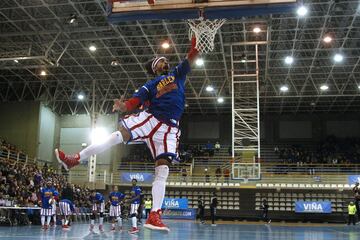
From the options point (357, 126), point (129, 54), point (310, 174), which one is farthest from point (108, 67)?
point (357, 126)

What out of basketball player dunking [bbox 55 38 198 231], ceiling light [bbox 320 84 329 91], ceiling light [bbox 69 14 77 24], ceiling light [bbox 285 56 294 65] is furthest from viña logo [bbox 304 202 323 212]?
basketball player dunking [bbox 55 38 198 231]

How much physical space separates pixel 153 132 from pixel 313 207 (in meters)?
29.8

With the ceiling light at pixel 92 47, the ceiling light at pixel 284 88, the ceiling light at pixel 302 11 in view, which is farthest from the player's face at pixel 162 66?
the ceiling light at pixel 284 88

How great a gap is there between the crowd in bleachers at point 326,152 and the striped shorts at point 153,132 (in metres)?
34.1

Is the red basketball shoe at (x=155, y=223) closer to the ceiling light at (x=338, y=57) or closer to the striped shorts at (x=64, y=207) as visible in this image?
the striped shorts at (x=64, y=207)

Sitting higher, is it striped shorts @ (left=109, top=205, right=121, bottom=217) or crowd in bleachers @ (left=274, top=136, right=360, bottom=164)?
crowd in bleachers @ (left=274, top=136, right=360, bottom=164)

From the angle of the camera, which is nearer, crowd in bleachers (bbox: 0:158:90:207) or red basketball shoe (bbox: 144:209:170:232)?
red basketball shoe (bbox: 144:209:170:232)

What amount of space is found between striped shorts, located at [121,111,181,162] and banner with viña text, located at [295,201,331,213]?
96.6 feet

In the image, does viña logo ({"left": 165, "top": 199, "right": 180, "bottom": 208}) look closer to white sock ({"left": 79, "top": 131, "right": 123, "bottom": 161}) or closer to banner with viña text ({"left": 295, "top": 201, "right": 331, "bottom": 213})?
banner with viña text ({"left": 295, "top": 201, "right": 331, "bottom": 213})

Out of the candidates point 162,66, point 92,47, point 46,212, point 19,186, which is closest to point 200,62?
point 92,47

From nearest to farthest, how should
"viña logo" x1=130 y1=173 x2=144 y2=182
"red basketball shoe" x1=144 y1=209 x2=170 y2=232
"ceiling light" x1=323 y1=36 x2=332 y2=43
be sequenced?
"red basketball shoe" x1=144 y1=209 x2=170 y2=232, "ceiling light" x1=323 y1=36 x2=332 y2=43, "viña logo" x1=130 y1=173 x2=144 y2=182

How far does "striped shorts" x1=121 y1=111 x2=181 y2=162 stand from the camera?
509cm

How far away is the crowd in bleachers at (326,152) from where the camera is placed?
38594 mm

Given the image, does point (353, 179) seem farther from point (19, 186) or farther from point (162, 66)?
point (162, 66)
